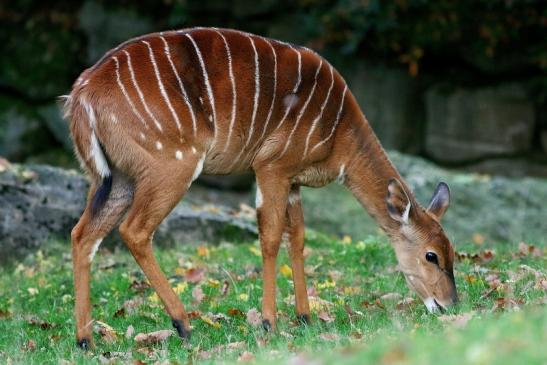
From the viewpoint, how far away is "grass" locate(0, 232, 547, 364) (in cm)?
427

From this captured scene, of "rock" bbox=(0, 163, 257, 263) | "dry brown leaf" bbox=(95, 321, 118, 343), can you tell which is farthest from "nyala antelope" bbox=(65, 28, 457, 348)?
"rock" bbox=(0, 163, 257, 263)

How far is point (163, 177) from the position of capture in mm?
5906

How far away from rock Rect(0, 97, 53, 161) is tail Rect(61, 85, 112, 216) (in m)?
7.54

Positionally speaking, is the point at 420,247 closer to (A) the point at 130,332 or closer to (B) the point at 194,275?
(B) the point at 194,275

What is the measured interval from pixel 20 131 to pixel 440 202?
780 cm

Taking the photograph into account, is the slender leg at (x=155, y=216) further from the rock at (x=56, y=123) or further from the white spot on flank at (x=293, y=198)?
the rock at (x=56, y=123)

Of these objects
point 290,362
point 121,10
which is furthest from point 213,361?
point 121,10

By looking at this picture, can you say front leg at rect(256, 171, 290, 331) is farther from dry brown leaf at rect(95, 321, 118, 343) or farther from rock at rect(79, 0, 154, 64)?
rock at rect(79, 0, 154, 64)

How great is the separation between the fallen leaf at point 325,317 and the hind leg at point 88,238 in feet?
4.33

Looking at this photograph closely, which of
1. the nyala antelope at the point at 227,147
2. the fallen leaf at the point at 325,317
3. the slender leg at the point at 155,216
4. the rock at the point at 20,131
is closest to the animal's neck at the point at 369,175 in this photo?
the nyala antelope at the point at 227,147

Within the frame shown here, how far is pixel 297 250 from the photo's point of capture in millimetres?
6629

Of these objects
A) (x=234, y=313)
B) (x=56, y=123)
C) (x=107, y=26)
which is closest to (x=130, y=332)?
(x=234, y=313)

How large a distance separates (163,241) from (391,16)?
4475 millimetres

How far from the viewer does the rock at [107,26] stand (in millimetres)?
12992
